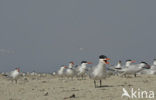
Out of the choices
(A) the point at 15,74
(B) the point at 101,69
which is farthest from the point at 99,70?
(A) the point at 15,74

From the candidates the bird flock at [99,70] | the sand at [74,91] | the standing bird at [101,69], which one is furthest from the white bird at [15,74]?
the standing bird at [101,69]

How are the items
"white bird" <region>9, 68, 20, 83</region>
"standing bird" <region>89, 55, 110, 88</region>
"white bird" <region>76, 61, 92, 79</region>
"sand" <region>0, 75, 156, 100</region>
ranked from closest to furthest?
"sand" <region>0, 75, 156, 100</region>, "standing bird" <region>89, 55, 110, 88</region>, "white bird" <region>9, 68, 20, 83</region>, "white bird" <region>76, 61, 92, 79</region>

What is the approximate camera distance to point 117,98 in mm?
9734

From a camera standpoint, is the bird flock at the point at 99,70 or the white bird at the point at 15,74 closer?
the bird flock at the point at 99,70

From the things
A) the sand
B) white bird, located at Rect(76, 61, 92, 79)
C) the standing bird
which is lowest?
the sand

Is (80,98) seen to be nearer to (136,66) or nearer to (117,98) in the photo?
(117,98)

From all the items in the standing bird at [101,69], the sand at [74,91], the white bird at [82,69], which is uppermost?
the white bird at [82,69]

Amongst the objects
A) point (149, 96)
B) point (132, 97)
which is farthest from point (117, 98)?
point (149, 96)

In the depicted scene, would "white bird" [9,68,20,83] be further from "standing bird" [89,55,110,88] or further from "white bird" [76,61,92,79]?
"standing bird" [89,55,110,88]

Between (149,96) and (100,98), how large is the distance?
174cm

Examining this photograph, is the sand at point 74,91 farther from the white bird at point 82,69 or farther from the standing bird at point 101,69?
the white bird at point 82,69

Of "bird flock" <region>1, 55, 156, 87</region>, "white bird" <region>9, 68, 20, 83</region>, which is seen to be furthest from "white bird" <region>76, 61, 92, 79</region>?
"white bird" <region>9, 68, 20, 83</region>

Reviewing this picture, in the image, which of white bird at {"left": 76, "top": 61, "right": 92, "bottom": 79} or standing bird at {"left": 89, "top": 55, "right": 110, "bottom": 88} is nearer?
standing bird at {"left": 89, "top": 55, "right": 110, "bottom": 88}

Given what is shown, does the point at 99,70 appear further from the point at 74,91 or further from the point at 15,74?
the point at 15,74
